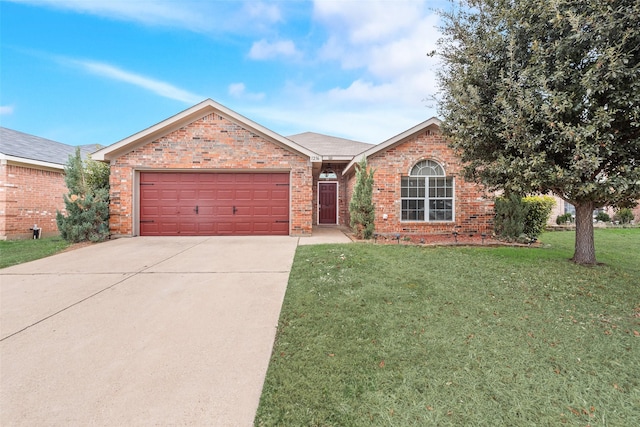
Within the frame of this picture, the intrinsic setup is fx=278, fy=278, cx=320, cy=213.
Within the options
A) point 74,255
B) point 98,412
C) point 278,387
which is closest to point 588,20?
point 278,387

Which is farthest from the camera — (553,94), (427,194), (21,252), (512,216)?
(427,194)

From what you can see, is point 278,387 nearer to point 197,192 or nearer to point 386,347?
point 386,347

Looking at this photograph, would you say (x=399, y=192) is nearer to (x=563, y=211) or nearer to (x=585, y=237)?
(x=585, y=237)

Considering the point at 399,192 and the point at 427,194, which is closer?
the point at 399,192

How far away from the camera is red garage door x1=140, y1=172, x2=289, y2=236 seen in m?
9.83

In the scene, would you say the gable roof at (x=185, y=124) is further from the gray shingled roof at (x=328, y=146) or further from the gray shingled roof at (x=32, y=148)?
the gray shingled roof at (x=328, y=146)

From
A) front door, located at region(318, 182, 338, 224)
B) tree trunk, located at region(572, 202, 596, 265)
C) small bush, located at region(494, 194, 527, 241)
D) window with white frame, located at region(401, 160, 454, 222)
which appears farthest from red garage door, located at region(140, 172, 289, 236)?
tree trunk, located at region(572, 202, 596, 265)

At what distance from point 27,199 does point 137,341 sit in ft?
40.0

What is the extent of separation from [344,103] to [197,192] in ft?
48.2

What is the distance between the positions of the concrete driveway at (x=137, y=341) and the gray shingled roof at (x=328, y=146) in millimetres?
8454

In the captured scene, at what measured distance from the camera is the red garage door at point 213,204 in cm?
983

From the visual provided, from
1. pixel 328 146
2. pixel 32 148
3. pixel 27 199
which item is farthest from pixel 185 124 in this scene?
pixel 32 148

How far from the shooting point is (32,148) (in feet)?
38.8

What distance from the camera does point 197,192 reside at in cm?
985
